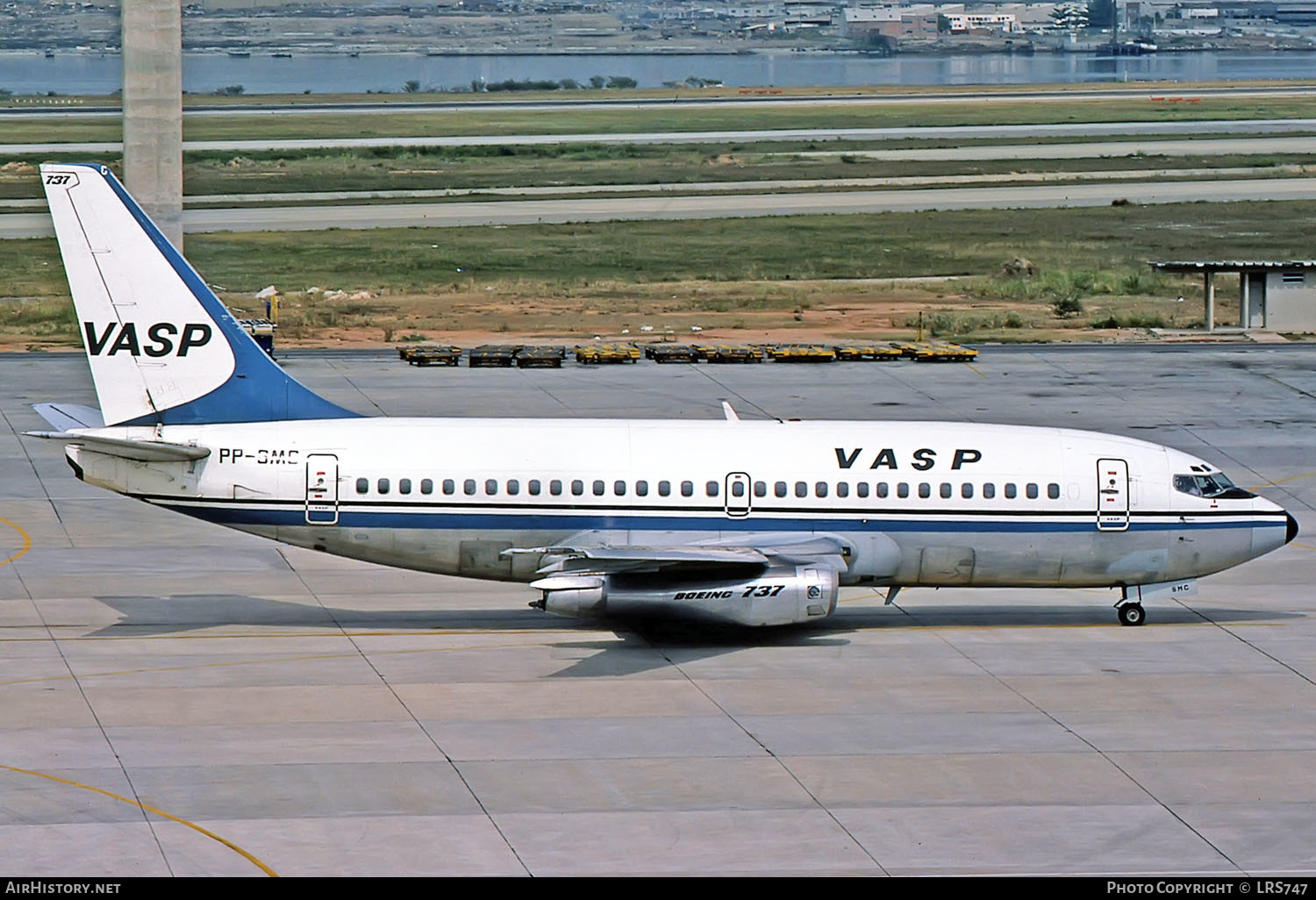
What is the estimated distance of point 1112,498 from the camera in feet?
122

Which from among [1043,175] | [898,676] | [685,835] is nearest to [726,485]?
[898,676]

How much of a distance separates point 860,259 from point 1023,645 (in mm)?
72944

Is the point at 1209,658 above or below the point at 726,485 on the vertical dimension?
below

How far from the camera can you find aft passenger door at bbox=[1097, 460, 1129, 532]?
3728 centimetres

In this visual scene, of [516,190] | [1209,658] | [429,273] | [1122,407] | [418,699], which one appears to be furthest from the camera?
[516,190]

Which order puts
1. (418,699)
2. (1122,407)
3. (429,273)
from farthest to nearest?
(429,273)
(1122,407)
(418,699)

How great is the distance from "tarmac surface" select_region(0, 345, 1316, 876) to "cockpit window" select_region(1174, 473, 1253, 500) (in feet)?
8.91

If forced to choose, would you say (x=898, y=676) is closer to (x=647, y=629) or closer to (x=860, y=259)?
(x=647, y=629)

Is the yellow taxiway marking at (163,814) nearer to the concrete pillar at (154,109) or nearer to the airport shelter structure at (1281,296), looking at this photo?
the concrete pillar at (154,109)

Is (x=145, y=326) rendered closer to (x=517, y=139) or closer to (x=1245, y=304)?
(x=1245, y=304)

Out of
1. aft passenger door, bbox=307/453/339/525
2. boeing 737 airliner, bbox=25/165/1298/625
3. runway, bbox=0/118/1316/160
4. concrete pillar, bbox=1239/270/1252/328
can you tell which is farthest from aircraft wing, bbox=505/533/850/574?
runway, bbox=0/118/1316/160

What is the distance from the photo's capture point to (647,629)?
37375mm

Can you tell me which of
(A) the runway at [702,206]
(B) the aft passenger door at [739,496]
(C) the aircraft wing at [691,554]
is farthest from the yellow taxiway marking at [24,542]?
(A) the runway at [702,206]

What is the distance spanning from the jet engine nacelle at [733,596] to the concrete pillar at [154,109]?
44.3 meters
